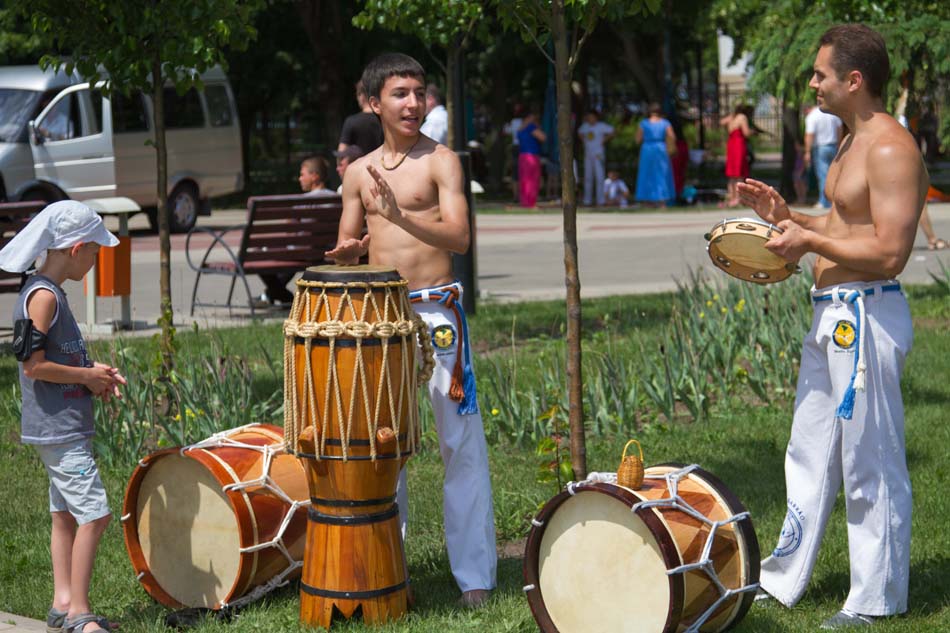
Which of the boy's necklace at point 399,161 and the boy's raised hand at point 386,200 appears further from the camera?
the boy's necklace at point 399,161

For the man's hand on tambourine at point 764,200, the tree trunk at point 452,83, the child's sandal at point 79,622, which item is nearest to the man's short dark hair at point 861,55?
the man's hand on tambourine at point 764,200

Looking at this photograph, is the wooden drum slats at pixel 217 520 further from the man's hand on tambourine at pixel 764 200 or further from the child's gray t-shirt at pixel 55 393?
the man's hand on tambourine at pixel 764 200

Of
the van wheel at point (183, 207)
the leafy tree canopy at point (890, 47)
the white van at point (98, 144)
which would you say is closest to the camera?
the leafy tree canopy at point (890, 47)

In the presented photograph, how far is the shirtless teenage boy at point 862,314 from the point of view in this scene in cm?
452

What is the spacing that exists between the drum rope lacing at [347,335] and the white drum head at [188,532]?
1.53 ft

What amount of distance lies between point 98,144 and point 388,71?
617 inches

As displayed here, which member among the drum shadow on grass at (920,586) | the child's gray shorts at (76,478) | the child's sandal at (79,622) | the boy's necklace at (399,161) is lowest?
the drum shadow on grass at (920,586)

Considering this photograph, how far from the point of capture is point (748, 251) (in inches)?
192

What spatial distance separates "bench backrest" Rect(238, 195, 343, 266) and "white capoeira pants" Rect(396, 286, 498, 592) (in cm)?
689

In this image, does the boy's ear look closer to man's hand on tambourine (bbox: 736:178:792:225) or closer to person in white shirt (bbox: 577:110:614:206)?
man's hand on tambourine (bbox: 736:178:792:225)

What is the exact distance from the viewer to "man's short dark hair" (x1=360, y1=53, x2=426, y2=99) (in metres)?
A: 5.02

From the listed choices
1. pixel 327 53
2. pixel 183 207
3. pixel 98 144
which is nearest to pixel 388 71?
pixel 98 144

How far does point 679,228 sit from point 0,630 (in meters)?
15.7

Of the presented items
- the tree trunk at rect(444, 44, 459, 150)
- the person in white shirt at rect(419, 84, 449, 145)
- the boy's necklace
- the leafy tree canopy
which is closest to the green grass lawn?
the boy's necklace
